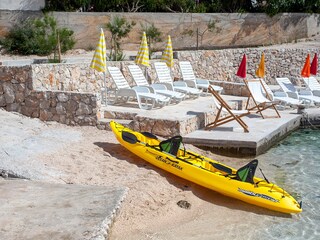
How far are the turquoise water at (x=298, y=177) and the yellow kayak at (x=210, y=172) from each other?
0.83 ft

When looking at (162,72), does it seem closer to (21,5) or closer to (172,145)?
(172,145)

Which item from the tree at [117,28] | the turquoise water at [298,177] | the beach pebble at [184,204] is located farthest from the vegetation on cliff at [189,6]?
the beach pebble at [184,204]

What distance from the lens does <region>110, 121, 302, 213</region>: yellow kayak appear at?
668cm

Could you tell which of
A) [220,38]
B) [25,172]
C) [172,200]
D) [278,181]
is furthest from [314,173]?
[220,38]

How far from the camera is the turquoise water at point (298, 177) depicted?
6070mm

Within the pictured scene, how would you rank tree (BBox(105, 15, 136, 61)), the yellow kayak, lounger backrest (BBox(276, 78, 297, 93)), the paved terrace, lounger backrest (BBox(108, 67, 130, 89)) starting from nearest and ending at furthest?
the yellow kayak < the paved terrace < lounger backrest (BBox(108, 67, 130, 89)) < lounger backrest (BBox(276, 78, 297, 93)) < tree (BBox(105, 15, 136, 61))

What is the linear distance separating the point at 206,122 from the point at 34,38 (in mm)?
10270

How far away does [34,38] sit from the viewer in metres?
18.2

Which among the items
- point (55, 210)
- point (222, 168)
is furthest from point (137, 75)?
point (55, 210)

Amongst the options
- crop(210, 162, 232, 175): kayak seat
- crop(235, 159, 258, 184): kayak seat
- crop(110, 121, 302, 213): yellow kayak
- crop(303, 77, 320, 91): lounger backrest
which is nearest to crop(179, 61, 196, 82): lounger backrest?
crop(303, 77, 320, 91): lounger backrest

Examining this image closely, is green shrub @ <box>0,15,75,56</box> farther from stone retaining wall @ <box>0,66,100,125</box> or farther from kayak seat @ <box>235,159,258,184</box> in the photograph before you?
kayak seat @ <box>235,159,258,184</box>

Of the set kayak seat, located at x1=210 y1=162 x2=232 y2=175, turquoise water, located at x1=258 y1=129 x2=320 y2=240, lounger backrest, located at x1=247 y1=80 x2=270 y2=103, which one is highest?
lounger backrest, located at x1=247 y1=80 x2=270 y2=103

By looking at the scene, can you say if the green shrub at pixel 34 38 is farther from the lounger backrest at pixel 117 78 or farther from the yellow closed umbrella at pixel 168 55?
the lounger backrest at pixel 117 78

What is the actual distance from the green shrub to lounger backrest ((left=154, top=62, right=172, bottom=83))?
580 cm
